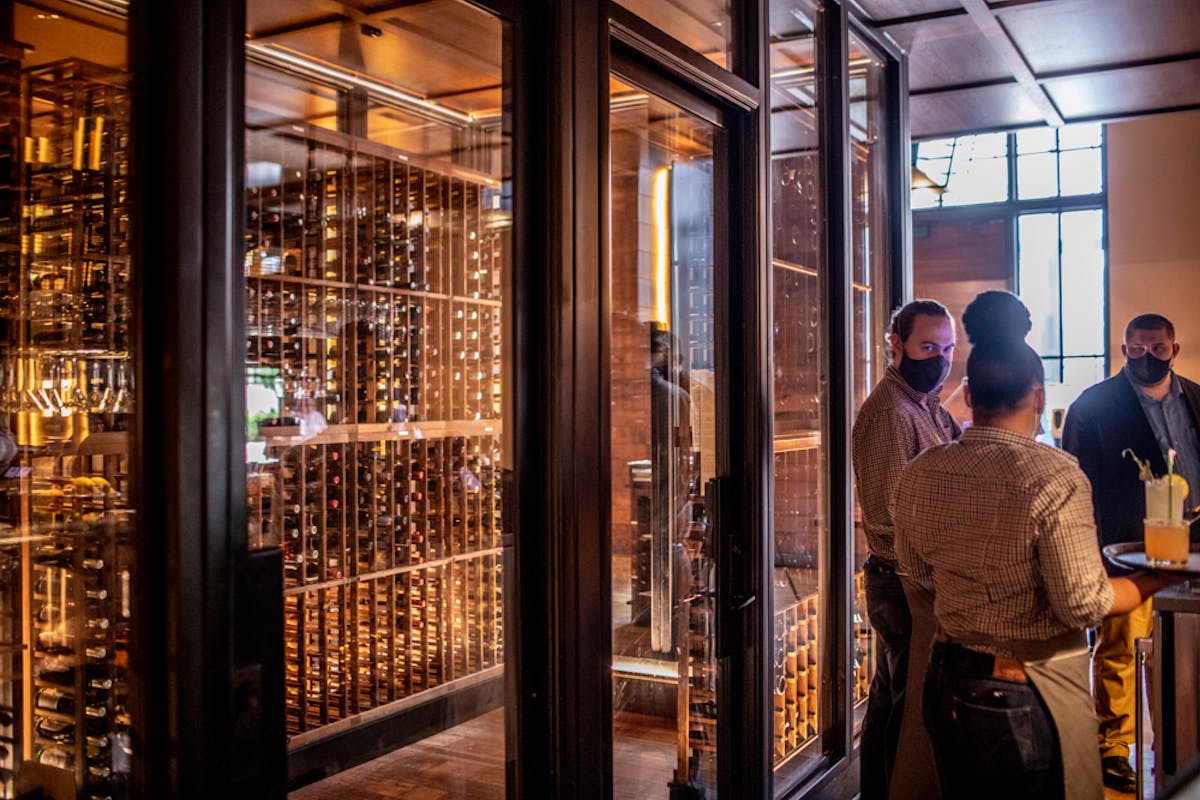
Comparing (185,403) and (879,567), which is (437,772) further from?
(185,403)

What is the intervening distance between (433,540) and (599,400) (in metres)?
2.49

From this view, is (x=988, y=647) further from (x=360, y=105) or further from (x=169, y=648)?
(x=360, y=105)

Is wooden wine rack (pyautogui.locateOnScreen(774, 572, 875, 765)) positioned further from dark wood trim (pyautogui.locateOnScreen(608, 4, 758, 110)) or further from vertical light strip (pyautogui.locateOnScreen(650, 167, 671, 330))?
dark wood trim (pyautogui.locateOnScreen(608, 4, 758, 110))

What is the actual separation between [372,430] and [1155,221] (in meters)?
7.71

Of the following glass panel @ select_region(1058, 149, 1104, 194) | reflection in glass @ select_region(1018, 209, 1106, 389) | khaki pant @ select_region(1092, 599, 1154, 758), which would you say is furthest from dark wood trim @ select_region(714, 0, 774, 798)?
glass panel @ select_region(1058, 149, 1104, 194)

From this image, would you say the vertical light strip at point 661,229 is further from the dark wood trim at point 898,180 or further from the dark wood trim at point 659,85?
the dark wood trim at point 898,180

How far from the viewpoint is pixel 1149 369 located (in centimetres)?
448

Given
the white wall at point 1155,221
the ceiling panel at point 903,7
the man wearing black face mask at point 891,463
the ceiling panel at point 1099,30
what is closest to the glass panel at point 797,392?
the ceiling panel at point 903,7

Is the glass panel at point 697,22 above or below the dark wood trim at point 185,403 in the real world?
above

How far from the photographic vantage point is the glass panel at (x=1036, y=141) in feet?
37.2

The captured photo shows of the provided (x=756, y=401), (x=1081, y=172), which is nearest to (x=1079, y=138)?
(x=1081, y=172)

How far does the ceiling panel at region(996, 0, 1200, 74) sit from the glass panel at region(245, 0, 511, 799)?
2.25 metres

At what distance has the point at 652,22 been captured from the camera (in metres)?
2.88

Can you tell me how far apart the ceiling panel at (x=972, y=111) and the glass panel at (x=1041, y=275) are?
5632 mm
